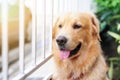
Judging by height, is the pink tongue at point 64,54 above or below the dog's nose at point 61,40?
below

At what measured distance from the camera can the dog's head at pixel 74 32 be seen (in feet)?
8.51

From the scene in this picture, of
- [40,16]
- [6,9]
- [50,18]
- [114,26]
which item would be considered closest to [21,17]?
[6,9]

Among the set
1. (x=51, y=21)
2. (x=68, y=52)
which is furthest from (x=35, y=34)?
(x=68, y=52)

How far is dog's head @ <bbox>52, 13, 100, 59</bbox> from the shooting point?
8.51ft

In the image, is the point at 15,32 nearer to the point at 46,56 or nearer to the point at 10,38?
the point at 10,38

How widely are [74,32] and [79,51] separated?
0.57 ft

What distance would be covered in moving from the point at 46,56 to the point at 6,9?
4.96 ft

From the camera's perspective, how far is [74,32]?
2.63 metres

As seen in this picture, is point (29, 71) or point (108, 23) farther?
point (108, 23)

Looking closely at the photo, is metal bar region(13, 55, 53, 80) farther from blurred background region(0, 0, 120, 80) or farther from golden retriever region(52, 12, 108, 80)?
golden retriever region(52, 12, 108, 80)

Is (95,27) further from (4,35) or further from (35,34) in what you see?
(35,34)

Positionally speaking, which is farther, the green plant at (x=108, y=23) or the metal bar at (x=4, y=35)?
the green plant at (x=108, y=23)

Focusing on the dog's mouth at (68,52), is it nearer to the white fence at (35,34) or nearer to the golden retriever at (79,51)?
the golden retriever at (79,51)

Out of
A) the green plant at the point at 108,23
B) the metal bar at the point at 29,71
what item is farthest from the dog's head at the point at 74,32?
the green plant at the point at 108,23
